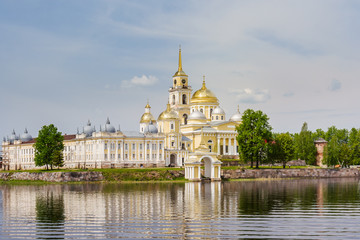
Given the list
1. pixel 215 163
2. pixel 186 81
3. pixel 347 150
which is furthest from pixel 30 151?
pixel 347 150

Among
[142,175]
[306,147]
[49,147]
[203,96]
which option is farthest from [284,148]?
[49,147]

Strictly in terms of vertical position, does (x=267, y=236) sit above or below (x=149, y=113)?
below

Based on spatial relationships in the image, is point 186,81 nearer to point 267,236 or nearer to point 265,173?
point 265,173

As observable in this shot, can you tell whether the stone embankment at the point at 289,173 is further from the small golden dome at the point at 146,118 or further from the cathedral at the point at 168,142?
the small golden dome at the point at 146,118

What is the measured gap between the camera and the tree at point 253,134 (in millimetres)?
109438

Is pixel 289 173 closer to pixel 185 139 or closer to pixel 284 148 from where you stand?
pixel 284 148

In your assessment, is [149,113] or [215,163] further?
[149,113]

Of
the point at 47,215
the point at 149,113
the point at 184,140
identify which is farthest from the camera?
the point at 149,113

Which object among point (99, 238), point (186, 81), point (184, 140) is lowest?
point (99, 238)

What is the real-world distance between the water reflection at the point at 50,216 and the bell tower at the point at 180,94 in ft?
279

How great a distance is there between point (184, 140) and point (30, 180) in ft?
138

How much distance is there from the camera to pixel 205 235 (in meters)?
36.8

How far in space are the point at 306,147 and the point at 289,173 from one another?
24612mm

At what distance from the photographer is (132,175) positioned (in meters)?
99.4
